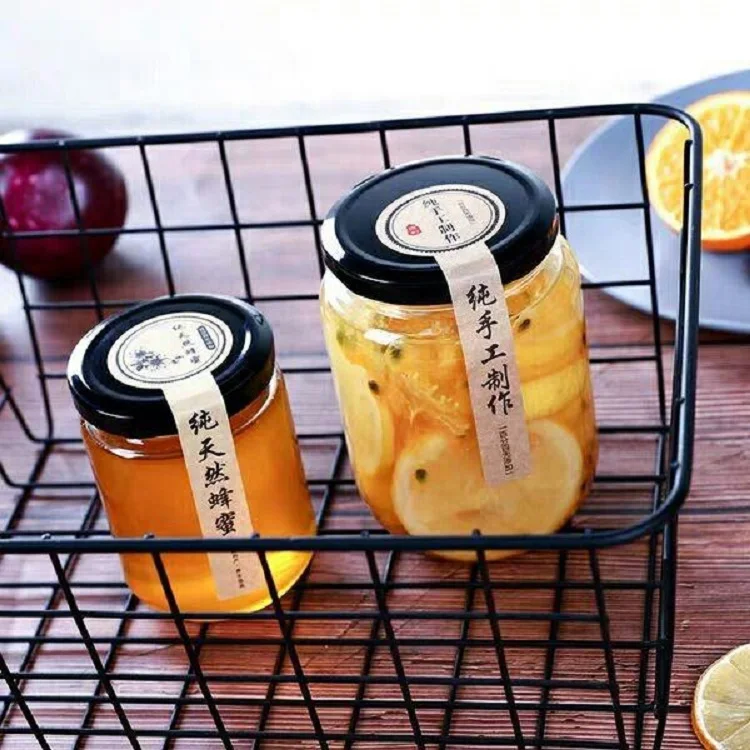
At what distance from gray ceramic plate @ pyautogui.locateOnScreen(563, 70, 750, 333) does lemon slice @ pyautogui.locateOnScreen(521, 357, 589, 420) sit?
0.14 meters

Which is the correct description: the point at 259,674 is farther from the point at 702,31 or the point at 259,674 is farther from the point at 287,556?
the point at 702,31

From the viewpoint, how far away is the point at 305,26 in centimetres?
128

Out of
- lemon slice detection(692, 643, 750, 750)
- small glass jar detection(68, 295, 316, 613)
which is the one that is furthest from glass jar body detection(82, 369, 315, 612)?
lemon slice detection(692, 643, 750, 750)

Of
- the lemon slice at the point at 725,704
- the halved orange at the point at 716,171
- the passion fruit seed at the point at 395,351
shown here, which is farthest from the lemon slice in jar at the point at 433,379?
the halved orange at the point at 716,171

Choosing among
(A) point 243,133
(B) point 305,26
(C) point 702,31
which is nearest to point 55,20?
(B) point 305,26

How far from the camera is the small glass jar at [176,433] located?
1.77ft

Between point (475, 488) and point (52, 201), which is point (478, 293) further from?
point (52, 201)

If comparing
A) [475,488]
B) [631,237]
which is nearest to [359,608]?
[475,488]

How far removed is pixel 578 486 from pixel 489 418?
0.21 ft

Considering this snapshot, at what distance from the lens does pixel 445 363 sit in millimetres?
543

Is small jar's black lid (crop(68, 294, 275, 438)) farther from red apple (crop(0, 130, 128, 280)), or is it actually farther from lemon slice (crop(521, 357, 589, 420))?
red apple (crop(0, 130, 128, 280))

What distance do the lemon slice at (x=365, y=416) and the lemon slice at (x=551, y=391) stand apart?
0.17ft

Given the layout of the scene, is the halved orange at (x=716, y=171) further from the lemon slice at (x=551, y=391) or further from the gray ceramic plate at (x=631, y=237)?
the lemon slice at (x=551, y=391)

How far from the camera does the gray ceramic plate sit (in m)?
0.71
